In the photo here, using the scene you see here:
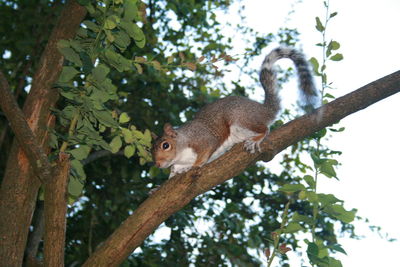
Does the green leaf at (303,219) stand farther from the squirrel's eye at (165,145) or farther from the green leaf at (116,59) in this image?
→ the squirrel's eye at (165,145)

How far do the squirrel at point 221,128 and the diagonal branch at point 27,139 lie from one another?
1.04 meters

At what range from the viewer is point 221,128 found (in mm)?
3000

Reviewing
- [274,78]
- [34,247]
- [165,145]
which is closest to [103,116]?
[165,145]

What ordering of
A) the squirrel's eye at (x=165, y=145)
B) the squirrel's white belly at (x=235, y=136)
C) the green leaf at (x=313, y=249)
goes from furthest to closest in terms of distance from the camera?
the squirrel's eye at (x=165, y=145)
the squirrel's white belly at (x=235, y=136)
the green leaf at (x=313, y=249)

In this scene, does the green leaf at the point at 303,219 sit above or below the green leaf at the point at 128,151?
below

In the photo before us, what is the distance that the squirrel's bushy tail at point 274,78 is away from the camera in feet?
8.43

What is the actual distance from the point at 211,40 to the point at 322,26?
249 centimetres

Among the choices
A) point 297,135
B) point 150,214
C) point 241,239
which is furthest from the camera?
point 241,239

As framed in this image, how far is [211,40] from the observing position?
4316 mm

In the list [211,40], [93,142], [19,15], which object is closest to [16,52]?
[19,15]

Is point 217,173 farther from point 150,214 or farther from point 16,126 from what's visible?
point 16,126

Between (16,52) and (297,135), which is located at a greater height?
(16,52)

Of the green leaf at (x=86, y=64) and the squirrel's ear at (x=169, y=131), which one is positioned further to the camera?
the squirrel's ear at (x=169, y=131)

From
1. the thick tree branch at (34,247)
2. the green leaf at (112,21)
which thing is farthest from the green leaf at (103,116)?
the thick tree branch at (34,247)
